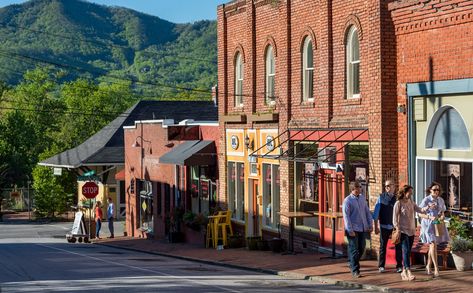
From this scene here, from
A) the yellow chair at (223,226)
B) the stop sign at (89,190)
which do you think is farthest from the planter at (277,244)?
the stop sign at (89,190)

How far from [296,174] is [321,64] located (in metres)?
3.29

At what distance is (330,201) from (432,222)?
22.6 feet

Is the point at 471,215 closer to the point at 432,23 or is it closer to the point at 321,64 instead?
the point at 432,23

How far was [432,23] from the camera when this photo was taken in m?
20.0

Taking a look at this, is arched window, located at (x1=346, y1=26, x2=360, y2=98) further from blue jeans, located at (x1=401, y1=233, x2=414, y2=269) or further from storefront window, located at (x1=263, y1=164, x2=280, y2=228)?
blue jeans, located at (x1=401, y1=233, x2=414, y2=269)

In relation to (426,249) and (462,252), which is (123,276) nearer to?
(426,249)

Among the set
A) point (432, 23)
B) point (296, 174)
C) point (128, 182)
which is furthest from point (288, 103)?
point (128, 182)

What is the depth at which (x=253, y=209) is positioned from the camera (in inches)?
1187

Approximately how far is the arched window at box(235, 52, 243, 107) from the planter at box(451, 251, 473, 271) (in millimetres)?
14102

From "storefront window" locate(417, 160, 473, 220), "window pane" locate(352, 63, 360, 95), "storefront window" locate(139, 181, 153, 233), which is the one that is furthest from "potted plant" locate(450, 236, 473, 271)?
"storefront window" locate(139, 181, 153, 233)

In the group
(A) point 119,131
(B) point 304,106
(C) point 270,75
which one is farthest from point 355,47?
(A) point 119,131

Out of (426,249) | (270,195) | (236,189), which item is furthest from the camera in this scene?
(236,189)

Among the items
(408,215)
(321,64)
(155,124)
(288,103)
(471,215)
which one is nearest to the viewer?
(408,215)

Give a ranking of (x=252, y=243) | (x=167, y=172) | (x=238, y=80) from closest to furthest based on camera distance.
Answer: (x=252, y=243), (x=238, y=80), (x=167, y=172)
